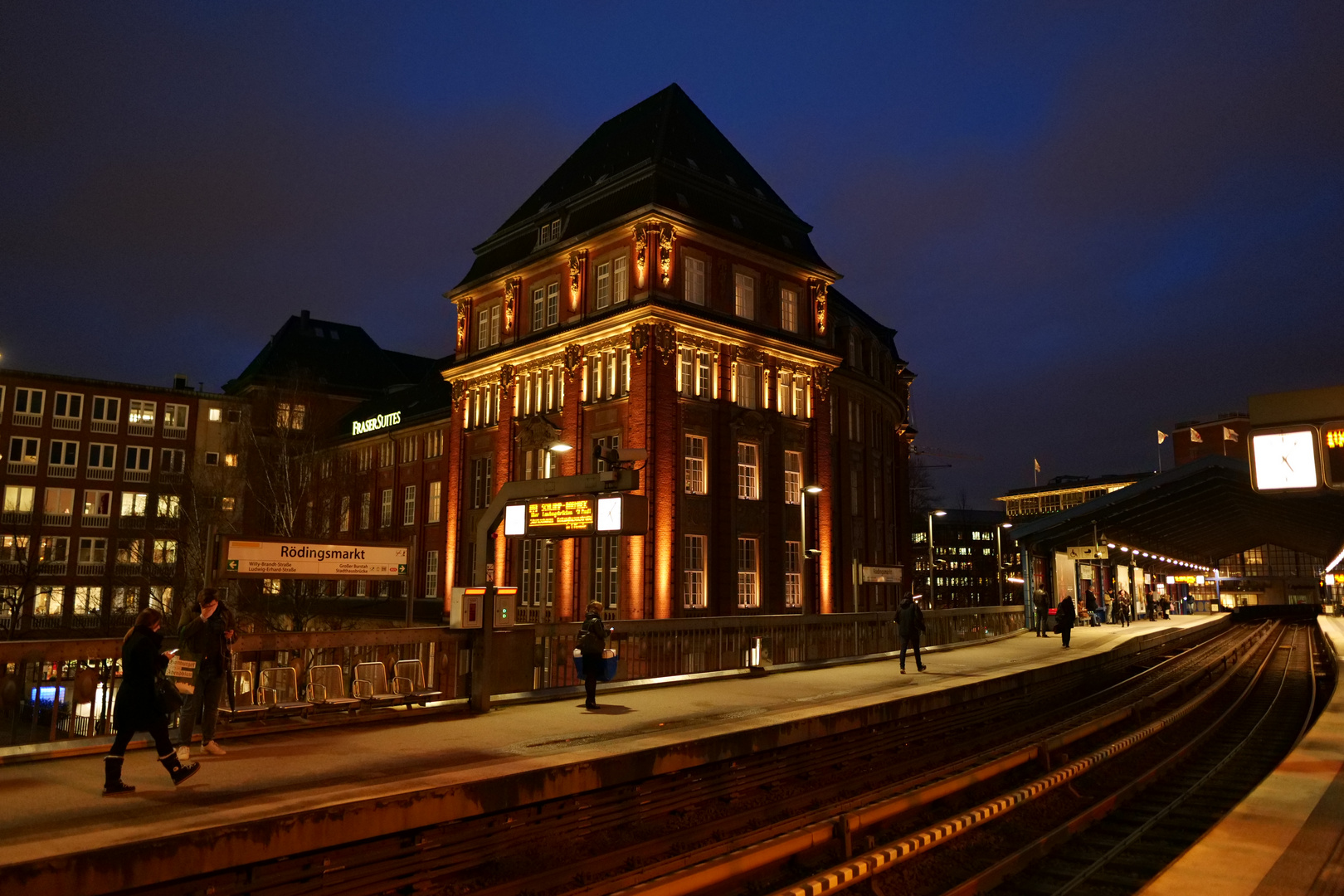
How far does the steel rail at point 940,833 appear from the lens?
8461mm

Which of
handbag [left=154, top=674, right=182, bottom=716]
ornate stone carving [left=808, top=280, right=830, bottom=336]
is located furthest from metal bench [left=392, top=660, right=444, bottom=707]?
ornate stone carving [left=808, top=280, right=830, bottom=336]

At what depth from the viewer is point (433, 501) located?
61219mm

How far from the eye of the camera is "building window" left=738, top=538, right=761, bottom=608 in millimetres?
42406

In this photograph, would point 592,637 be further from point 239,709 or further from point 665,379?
point 665,379

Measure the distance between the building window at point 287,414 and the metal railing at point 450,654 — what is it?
117 feet

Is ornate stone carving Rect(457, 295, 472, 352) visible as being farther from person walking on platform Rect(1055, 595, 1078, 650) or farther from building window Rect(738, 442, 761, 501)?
person walking on platform Rect(1055, 595, 1078, 650)

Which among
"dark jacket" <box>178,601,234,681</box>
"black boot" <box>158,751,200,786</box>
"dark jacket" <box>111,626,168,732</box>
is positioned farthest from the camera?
"dark jacket" <box>178,601,234,681</box>

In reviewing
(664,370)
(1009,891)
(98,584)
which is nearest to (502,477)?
(664,370)

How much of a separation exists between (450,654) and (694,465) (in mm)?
26958

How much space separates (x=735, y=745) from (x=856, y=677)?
9.39m

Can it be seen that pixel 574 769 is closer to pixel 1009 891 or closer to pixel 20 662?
pixel 1009 891

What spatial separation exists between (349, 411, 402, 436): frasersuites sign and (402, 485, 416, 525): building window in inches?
199

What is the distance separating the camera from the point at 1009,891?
9352 mm

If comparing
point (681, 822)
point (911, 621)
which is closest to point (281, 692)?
point (681, 822)
